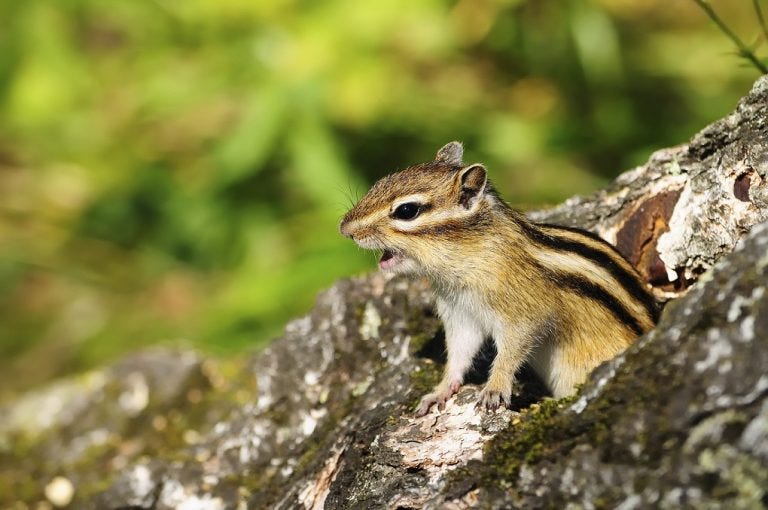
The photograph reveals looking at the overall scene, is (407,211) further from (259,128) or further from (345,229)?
(259,128)

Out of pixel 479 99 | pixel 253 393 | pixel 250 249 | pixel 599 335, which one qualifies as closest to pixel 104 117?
pixel 250 249

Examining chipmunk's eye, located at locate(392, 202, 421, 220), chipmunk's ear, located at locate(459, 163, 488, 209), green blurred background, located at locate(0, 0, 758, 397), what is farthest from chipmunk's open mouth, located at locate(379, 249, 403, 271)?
green blurred background, located at locate(0, 0, 758, 397)

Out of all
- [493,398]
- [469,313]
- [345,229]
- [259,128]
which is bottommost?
[493,398]

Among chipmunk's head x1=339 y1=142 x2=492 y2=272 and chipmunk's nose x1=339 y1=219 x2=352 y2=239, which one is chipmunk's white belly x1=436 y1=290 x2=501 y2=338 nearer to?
chipmunk's head x1=339 y1=142 x2=492 y2=272

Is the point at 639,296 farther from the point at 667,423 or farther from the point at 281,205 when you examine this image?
the point at 281,205

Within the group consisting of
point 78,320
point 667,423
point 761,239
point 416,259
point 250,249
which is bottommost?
point 667,423

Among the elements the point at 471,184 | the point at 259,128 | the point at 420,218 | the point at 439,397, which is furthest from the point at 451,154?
the point at 259,128
